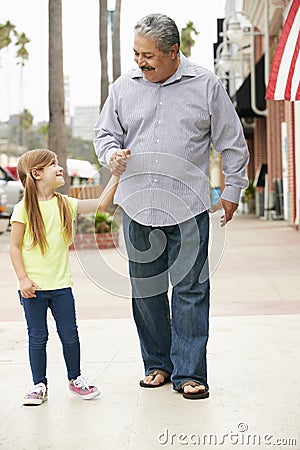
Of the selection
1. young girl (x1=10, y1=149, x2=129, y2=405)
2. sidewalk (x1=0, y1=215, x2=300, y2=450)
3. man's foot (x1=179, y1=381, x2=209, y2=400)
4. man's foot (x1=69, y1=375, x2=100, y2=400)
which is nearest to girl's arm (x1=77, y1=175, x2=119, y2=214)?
young girl (x1=10, y1=149, x2=129, y2=405)

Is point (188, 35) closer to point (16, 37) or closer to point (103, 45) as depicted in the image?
point (16, 37)

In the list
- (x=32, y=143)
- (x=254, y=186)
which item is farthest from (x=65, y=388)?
(x=32, y=143)

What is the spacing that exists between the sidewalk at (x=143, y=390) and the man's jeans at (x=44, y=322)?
0.21 m

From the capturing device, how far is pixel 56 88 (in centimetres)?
1761

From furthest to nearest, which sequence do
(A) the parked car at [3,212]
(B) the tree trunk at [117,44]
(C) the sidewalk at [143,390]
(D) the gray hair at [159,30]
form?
(B) the tree trunk at [117,44]
(A) the parked car at [3,212]
(D) the gray hair at [159,30]
(C) the sidewalk at [143,390]

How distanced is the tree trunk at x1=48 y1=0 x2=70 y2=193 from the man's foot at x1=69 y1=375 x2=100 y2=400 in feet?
40.2

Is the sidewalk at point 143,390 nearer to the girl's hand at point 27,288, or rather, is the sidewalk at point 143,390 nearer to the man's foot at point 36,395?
the man's foot at point 36,395

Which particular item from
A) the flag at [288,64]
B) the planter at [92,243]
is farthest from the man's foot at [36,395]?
the flag at [288,64]

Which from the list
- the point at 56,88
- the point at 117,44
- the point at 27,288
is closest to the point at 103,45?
the point at 117,44

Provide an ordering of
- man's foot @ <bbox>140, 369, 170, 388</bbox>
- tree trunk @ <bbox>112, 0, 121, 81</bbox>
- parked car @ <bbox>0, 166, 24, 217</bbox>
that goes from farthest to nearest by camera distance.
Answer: tree trunk @ <bbox>112, 0, 121, 81</bbox> < parked car @ <bbox>0, 166, 24, 217</bbox> < man's foot @ <bbox>140, 369, 170, 388</bbox>

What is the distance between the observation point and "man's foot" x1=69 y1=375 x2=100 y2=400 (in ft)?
16.1

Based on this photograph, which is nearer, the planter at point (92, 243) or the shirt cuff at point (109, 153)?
the shirt cuff at point (109, 153)

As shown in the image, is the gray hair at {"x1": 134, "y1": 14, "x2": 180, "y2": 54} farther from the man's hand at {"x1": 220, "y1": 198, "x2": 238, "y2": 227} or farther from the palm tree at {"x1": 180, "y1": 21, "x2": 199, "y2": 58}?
the palm tree at {"x1": 180, "y1": 21, "x2": 199, "y2": 58}

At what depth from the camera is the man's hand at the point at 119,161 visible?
4.82m
